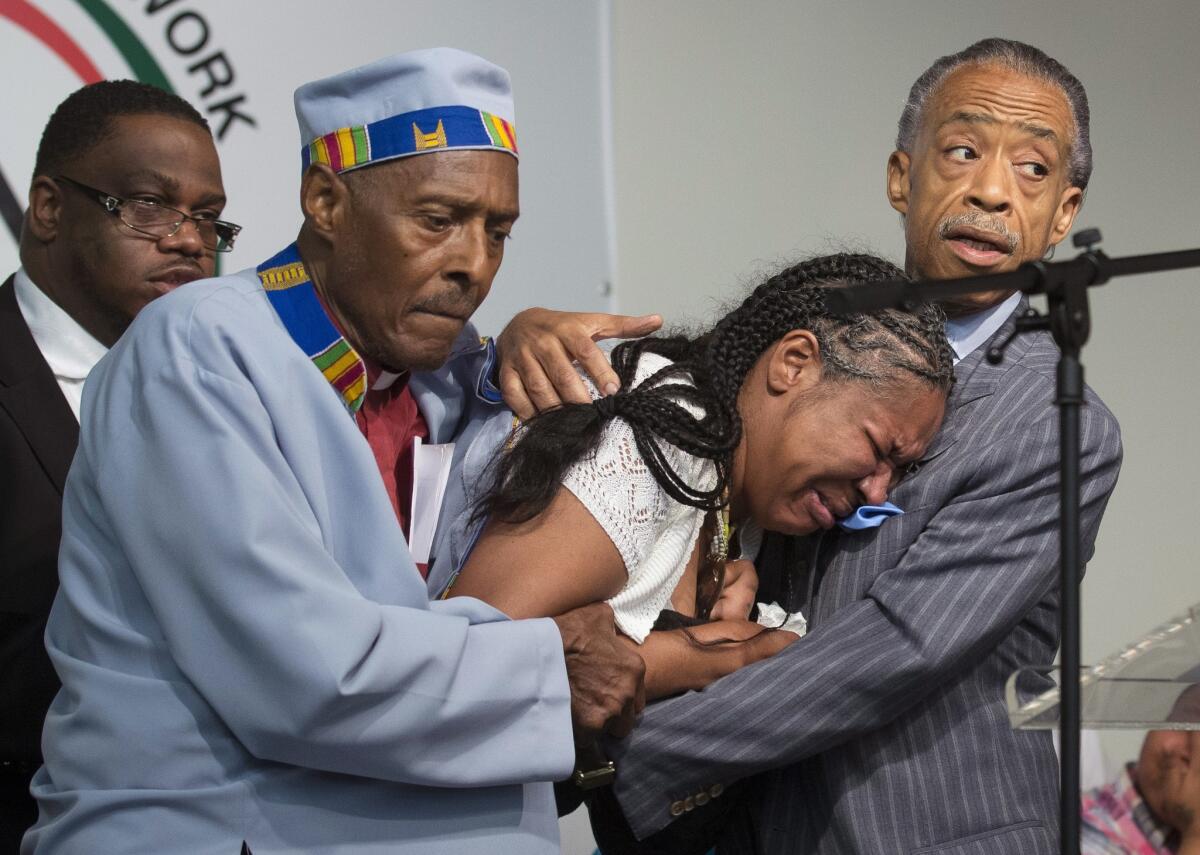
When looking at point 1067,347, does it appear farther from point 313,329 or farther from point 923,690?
point 313,329

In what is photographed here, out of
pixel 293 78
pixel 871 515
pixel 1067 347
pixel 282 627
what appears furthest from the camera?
pixel 293 78

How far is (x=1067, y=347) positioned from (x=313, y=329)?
0.92 m

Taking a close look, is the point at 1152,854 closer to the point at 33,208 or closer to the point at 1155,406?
the point at 1155,406

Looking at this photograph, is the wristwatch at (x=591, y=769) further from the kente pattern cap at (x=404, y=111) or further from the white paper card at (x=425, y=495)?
the kente pattern cap at (x=404, y=111)

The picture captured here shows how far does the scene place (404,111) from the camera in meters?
1.94

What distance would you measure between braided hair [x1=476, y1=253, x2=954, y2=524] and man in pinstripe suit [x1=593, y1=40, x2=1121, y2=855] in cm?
15

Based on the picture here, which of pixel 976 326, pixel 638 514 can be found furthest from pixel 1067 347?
pixel 976 326

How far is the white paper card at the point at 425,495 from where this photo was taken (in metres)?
2.11

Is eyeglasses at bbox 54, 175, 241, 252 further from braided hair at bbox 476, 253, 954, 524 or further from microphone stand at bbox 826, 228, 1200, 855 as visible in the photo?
microphone stand at bbox 826, 228, 1200, 855

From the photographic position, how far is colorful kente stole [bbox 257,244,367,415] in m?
1.87

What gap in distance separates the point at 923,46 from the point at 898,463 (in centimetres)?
249

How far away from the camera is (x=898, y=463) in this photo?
225 cm

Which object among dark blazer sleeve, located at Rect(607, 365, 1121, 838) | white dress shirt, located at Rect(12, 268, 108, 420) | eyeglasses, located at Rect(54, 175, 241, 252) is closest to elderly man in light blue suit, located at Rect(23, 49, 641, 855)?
dark blazer sleeve, located at Rect(607, 365, 1121, 838)

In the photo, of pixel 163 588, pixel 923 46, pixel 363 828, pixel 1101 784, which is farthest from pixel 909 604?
pixel 923 46
